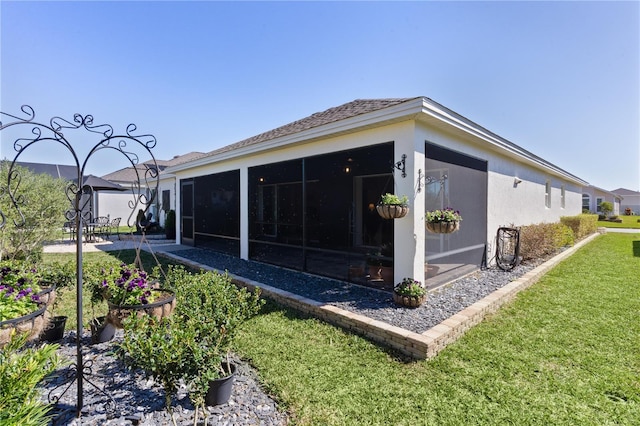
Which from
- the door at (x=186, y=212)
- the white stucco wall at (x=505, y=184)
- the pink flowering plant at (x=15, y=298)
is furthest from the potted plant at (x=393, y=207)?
the door at (x=186, y=212)

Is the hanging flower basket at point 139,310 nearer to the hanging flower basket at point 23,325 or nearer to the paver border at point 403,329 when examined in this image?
the hanging flower basket at point 23,325

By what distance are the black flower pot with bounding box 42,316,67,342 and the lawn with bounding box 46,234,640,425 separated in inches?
84.6

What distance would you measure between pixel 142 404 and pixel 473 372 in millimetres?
3147

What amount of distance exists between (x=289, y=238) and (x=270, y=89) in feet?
16.7

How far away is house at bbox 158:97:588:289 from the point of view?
199 inches

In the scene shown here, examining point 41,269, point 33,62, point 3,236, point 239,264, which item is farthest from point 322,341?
point 33,62

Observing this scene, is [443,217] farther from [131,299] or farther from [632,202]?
[632,202]

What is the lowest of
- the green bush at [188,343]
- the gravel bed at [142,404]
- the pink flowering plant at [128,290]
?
the gravel bed at [142,404]

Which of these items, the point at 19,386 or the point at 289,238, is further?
the point at 289,238

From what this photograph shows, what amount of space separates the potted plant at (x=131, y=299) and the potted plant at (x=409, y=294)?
316 cm

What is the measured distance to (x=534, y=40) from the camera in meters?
7.98

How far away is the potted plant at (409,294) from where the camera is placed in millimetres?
4523

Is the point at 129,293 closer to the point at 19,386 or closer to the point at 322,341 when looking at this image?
the point at 19,386

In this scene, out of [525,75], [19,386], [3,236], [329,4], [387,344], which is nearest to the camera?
[19,386]
